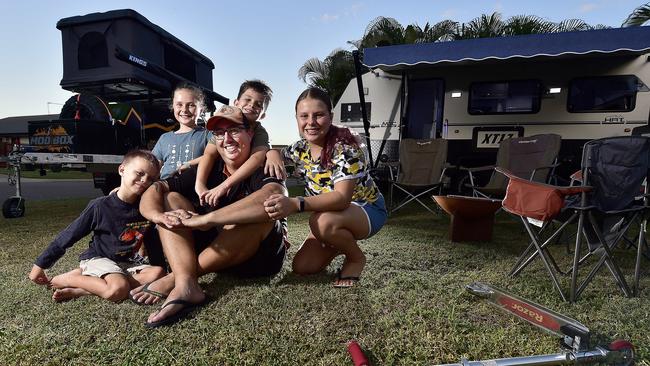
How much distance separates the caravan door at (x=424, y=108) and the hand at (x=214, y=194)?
4.47 m

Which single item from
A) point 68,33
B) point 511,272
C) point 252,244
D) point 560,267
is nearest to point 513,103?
point 560,267

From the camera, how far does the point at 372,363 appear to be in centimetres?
128

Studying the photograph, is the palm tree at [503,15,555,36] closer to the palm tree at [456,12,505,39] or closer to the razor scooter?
the palm tree at [456,12,505,39]

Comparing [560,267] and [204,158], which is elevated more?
[204,158]

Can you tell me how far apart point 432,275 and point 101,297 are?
68.6 inches

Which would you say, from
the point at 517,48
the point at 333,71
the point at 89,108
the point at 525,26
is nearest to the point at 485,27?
the point at 525,26

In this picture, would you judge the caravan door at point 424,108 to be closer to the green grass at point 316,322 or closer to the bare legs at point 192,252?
the green grass at point 316,322

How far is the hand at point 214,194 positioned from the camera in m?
1.72

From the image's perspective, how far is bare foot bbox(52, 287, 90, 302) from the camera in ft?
5.67

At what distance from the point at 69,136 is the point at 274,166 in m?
3.43

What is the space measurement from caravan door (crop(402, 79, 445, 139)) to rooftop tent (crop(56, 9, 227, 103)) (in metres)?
3.86

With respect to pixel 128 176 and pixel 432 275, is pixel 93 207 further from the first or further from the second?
pixel 432 275

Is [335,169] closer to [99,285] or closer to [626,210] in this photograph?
[99,285]

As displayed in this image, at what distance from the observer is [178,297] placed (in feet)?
5.18
